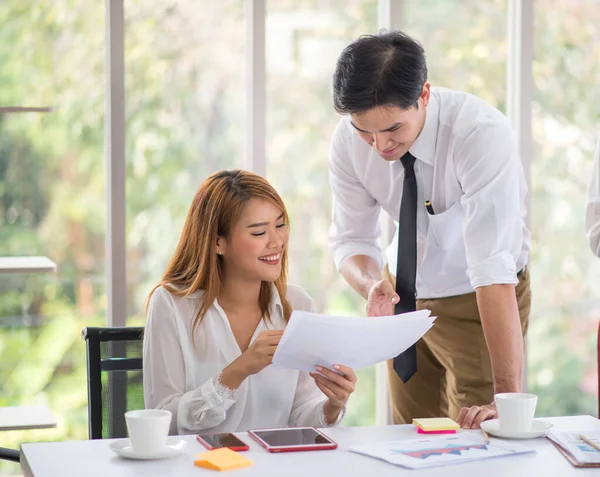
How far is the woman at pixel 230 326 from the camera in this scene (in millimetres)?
2000

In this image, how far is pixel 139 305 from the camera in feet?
10.6

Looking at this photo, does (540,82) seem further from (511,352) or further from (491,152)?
(511,352)

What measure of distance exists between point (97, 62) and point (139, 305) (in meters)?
0.85

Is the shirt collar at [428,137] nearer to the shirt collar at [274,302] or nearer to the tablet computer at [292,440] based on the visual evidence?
the shirt collar at [274,302]

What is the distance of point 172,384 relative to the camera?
2.08 metres

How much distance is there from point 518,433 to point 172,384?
78cm

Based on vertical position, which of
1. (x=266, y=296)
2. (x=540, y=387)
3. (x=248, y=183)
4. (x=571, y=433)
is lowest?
(x=540, y=387)

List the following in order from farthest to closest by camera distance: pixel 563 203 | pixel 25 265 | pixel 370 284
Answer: pixel 563 203, pixel 25 265, pixel 370 284

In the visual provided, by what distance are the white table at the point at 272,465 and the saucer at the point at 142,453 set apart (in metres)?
0.01

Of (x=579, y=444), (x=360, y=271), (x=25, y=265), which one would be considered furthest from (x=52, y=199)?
(x=579, y=444)

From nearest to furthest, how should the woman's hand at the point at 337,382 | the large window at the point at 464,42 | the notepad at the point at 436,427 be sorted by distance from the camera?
the notepad at the point at 436,427, the woman's hand at the point at 337,382, the large window at the point at 464,42

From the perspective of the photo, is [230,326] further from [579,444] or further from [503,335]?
[579,444]

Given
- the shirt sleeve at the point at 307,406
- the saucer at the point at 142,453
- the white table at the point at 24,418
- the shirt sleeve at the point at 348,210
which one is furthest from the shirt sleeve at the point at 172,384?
the white table at the point at 24,418

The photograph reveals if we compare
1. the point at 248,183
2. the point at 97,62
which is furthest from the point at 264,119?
the point at 248,183
